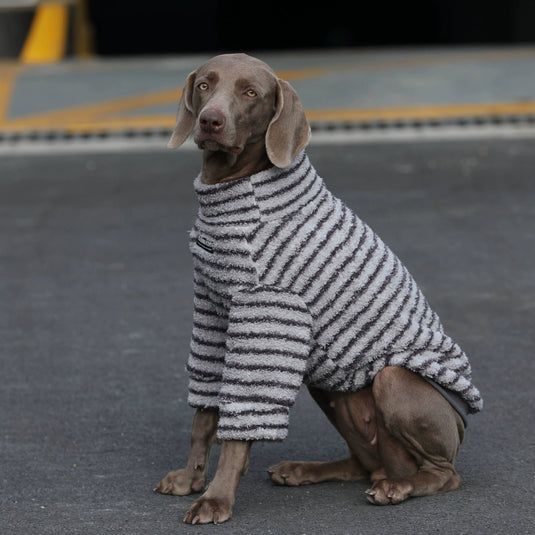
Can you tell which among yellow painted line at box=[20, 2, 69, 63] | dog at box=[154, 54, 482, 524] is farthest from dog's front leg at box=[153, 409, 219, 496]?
yellow painted line at box=[20, 2, 69, 63]

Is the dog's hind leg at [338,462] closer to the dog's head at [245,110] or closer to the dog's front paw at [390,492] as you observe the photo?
the dog's front paw at [390,492]

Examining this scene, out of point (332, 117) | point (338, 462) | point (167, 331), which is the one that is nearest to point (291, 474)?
point (338, 462)

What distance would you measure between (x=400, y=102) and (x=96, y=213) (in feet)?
11.5

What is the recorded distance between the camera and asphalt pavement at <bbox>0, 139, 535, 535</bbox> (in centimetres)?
380

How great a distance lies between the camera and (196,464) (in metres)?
3.96

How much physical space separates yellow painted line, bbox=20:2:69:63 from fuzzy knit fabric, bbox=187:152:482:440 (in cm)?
1003

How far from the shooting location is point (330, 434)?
14.9 feet

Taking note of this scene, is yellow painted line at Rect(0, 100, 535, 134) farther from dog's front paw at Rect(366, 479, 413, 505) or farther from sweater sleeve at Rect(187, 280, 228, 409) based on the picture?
dog's front paw at Rect(366, 479, 413, 505)

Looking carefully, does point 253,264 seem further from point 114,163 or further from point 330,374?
point 114,163

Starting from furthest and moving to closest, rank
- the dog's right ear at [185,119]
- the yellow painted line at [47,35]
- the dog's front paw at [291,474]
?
the yellow painted line at [47,35], the dog's front paw at [291,474], the dog's right ear at [185,119]

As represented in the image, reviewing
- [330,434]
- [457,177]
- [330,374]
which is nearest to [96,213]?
[457,177]

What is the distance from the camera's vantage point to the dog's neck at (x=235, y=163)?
12.4 feet

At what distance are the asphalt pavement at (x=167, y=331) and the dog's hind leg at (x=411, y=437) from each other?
0.06m

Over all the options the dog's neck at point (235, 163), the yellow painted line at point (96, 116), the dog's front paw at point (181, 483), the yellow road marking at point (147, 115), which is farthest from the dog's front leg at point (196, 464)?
the yellow painted line at point (96, 116)
